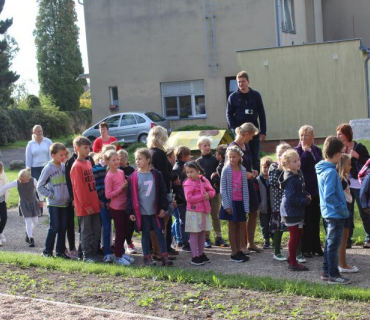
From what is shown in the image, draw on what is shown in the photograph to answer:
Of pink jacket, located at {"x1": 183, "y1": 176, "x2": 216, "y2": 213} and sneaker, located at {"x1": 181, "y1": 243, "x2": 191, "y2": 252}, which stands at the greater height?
pink jacket, located at {"x1": 183, "y1": 176, "x2": 216, "y2": 213}

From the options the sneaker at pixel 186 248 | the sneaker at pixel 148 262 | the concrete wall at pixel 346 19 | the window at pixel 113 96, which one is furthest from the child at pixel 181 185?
the concrete wall at pixel 346 19

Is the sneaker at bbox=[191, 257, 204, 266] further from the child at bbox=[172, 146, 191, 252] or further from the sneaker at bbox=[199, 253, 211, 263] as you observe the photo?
the child at bbox=[172, 146, 191, 252]

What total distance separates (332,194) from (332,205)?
138 mm

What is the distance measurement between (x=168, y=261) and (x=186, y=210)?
2.69 ft

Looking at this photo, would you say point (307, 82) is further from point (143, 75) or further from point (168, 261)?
point (168, 261)

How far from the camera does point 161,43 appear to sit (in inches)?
1182

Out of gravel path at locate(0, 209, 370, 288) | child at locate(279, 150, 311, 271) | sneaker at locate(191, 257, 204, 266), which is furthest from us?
sneaker at locate(191, 257, 204, 266)

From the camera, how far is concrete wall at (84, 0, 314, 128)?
93.0 ft

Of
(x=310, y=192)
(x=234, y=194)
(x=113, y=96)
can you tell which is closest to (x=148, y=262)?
(x=234, y=194)

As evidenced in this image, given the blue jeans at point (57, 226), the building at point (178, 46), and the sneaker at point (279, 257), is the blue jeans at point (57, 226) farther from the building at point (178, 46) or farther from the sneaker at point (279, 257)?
the building at point (178, 46)

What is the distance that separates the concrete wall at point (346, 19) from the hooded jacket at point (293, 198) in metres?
26.6

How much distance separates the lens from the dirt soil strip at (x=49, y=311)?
6505 mm

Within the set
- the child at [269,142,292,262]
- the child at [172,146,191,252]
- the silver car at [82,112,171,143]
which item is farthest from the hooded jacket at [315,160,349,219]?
the silver car at [82,112,171,143]

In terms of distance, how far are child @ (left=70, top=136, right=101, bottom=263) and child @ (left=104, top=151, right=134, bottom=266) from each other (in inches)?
9.6
